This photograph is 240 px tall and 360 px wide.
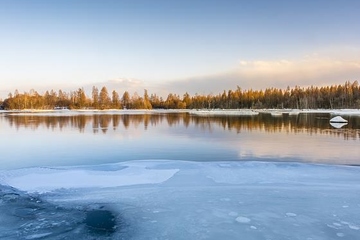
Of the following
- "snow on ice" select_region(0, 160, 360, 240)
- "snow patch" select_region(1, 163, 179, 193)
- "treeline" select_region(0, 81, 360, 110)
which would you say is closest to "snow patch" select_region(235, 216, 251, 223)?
"snow on ice" select_region(0, 160, 360, 240)

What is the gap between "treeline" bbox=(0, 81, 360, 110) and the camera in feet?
342

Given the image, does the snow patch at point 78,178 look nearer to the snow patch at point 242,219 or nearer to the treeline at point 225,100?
the snow patch at point 242,219

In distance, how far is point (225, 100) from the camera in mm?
124000

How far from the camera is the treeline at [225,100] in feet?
342

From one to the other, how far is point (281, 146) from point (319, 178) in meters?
6.78

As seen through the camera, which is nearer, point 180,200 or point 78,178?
point 180,200

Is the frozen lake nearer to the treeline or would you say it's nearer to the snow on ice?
the snow on ice

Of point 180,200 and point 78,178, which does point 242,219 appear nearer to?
point 180,200

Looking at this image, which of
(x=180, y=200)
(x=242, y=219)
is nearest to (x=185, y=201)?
(x=180, y=200)

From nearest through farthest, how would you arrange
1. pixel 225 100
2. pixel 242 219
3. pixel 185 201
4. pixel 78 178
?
pixel 242 219 → pixel 185 201 → pixel 78 178 → pixel 225 100

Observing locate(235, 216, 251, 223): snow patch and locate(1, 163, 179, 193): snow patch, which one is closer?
locate(235, 216, 251, 223): snow patch

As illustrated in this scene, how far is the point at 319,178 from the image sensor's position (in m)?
8.00

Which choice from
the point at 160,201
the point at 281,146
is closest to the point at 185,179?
the point at 160,201

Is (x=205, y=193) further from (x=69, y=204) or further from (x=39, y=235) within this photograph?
(x=39, y=235)
